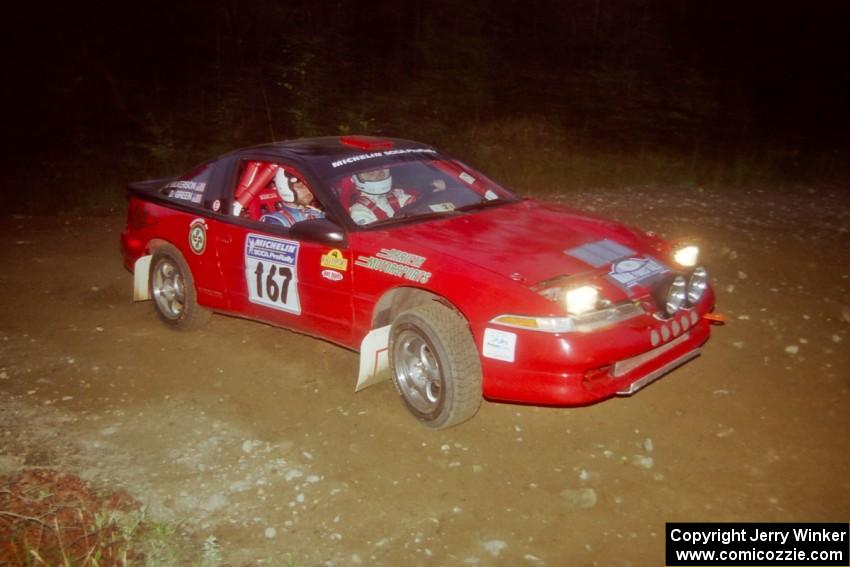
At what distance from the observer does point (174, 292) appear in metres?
5.66

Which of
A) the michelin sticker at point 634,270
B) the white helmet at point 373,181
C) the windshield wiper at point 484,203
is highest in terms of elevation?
the white helmet at point 373,181

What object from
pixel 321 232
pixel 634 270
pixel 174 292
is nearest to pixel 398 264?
pixel 321 232

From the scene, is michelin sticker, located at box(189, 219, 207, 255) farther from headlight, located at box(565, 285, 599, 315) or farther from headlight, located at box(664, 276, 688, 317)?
headlight, located at box(664, 276, 688, 317)

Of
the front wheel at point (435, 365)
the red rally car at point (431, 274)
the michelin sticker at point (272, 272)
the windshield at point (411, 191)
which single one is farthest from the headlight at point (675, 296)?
the michelin sticker at point (272, 272)

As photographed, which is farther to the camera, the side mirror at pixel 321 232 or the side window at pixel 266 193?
the side window at pixel 266 193

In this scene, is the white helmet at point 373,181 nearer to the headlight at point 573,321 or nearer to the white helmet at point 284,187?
the white helmet at point 284,187

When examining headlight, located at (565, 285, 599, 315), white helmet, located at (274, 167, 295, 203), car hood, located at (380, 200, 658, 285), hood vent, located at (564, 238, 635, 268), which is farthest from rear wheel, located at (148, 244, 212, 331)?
headlight, located at (565, 285, 599, 315)

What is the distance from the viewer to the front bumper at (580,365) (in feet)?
11.3

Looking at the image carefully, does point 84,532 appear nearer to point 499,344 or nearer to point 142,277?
point 499,344

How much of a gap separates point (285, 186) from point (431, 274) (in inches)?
68.6

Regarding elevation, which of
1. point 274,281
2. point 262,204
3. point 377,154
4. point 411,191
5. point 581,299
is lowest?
point 274,281

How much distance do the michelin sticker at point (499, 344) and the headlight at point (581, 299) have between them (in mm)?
319

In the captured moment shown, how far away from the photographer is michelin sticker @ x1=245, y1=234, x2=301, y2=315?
177 inches

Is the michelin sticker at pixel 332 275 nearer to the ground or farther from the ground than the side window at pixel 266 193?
nearer to the ground
